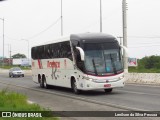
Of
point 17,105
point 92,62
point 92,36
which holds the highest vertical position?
point 92,36

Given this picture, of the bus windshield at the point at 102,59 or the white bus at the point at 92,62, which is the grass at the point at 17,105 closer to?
the white bus at the point at 92,62

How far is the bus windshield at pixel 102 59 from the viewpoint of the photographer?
71.8ft

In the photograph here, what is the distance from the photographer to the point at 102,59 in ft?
72.3

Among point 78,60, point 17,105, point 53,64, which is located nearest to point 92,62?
point 78,60

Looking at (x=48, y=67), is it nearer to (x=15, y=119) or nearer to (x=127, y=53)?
(x=127, y=53)

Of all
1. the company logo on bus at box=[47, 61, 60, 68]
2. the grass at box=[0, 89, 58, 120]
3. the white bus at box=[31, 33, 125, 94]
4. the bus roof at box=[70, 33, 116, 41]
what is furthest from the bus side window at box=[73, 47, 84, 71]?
the grass at box=[0, 89, 58, 120]

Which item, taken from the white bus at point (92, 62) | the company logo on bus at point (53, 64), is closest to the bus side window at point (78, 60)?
the white bus at point (92, 62)

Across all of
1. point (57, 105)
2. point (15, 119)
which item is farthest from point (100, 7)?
point (15, 119)

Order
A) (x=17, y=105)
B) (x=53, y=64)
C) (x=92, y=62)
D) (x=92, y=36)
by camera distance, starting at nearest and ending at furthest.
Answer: (x=17, y=105) → (x=92, y=62) → (x=92, y=36) → (x=53, y=64)

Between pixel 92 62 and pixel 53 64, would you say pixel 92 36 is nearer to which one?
pixel 92 62

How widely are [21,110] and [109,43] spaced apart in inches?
413

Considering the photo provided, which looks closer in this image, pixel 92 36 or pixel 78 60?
pixel 78 60

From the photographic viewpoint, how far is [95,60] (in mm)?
22000

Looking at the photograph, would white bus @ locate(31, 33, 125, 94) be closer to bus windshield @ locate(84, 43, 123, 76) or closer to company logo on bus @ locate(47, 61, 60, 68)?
bus windshield @ locate(84, 43, 123, 76)
